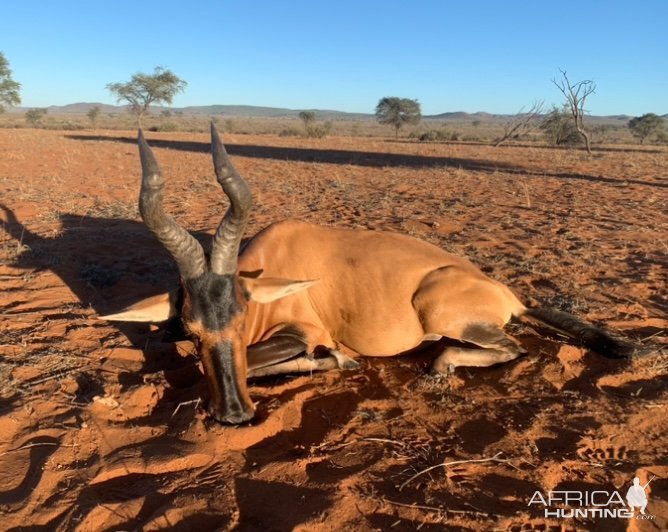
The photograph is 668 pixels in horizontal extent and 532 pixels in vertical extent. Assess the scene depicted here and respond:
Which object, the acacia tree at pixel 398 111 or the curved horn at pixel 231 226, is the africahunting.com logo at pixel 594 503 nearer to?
the curved horn at pixel 231 226

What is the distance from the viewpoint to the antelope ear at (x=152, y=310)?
3.92 metres

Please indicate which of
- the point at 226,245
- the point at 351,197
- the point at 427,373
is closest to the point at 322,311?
the point at 427,373

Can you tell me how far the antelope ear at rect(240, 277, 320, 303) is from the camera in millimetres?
3965

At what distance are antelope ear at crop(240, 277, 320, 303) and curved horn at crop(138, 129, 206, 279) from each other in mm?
485

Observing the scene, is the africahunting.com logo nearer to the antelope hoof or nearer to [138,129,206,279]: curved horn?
the antelope hoof

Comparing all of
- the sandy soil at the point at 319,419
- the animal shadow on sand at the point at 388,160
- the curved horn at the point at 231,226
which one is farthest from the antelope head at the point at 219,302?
the animal shadow on sand at the point at 388,160

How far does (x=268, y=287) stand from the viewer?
3990 mm

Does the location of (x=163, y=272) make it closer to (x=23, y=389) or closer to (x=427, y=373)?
(x=23, y=389)

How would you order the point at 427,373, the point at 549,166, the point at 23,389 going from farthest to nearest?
the point at 549,166
the point at 427,373
the point at 23,389

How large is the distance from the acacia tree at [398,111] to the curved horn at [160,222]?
53.0m

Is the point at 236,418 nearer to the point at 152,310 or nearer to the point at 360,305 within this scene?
the point at 152,310

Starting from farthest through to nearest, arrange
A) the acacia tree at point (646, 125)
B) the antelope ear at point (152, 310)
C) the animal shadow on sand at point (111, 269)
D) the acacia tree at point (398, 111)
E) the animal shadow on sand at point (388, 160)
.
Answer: the acacia tree at point (398, 111), the acacia tree at point (646, 125), the animal shadow on sand at point (388, 160), the animal shadow on sand at point (111, 269), the antelope ear at point (152, 310)

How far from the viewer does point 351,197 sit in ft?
38.3

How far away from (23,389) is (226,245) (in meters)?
1.91
